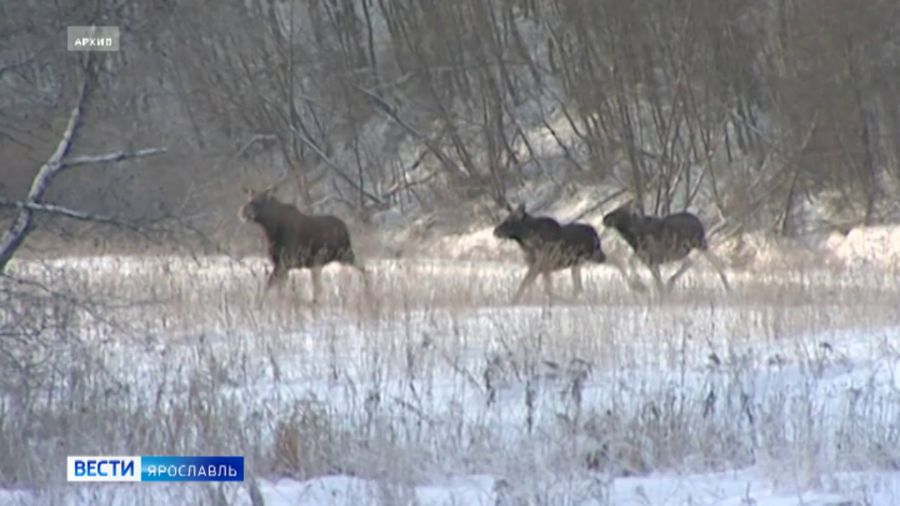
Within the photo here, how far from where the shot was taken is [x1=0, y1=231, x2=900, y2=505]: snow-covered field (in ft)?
22.9

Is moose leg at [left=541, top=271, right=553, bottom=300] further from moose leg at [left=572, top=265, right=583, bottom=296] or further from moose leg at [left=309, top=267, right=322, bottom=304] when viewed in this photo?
moose leg at [left=309, top=267, right=322, bottom=304]

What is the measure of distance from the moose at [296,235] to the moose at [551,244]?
207 centimetres

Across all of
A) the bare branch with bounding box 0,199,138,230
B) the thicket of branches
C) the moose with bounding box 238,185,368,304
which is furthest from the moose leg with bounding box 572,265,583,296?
the thicket of branches

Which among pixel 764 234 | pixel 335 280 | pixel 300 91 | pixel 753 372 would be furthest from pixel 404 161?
pixel 753 372

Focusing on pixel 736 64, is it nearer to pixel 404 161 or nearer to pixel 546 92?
pixel 546 92

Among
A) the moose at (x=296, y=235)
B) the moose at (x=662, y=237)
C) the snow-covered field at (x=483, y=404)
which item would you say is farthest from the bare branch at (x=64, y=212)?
the moose at (x=662, y=237)

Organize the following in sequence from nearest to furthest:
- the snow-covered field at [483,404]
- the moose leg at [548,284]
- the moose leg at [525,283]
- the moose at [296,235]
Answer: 1. the snow-covered field at [483,404]
2. the moose leg at [525,283]
3. the moose leg at [548,284]
4. the moose at [296,235]

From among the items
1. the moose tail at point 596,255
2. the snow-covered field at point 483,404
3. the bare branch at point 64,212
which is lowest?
the snow-covered field at point 483,404

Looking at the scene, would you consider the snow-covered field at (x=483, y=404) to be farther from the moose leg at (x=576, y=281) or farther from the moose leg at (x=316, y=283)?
the moose leg at (x=576, y=281)

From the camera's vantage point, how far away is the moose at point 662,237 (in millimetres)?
18250

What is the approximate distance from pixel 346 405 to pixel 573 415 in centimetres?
134

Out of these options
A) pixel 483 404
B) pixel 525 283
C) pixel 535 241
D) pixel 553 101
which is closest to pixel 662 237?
pixel 535 241

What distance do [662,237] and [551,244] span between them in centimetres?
192

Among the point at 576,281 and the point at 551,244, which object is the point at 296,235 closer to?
the point at 551,244
